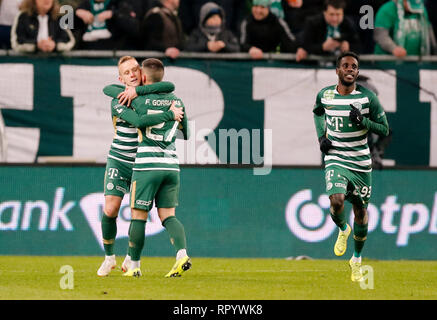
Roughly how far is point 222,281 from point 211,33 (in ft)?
18.6

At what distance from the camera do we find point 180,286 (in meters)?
9.66

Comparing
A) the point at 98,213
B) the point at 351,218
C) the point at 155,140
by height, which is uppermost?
the point at 155,140

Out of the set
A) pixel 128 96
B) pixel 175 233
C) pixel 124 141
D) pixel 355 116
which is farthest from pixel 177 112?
pixel 355 116

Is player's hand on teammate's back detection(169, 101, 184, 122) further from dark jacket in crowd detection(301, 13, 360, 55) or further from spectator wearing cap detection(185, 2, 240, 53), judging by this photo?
dark jacket in crowd detection(301, 13, 360, 55)

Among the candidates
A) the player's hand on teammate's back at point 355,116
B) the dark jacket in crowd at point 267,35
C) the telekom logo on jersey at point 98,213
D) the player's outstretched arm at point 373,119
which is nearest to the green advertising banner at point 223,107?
the dark jacket in crowd at point 267,35

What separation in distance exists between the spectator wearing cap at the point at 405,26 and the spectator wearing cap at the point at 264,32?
1.31 metres

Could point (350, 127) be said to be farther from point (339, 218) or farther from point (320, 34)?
point (320, 34)

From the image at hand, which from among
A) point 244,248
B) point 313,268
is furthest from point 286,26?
point 313,268

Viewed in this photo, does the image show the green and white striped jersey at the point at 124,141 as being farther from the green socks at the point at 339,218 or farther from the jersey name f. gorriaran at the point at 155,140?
the green socks at the point at 339,218

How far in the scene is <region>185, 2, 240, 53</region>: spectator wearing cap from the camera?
1522 centimetres

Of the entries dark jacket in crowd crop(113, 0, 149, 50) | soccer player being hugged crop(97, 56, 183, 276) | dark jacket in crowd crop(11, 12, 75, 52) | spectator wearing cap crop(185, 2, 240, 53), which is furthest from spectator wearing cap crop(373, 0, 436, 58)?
soccer player being hugged crop(97, 56, 183, 276)

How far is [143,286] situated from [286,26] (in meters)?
6.88

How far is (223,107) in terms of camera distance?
48.6 feet

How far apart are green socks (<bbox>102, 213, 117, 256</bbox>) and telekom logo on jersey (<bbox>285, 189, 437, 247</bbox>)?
397 centimetres
